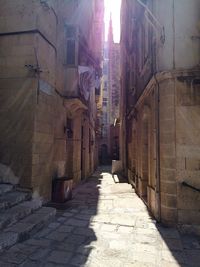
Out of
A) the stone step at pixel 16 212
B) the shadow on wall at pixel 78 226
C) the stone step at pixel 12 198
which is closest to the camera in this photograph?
the shadow on wall at pixel 78 226

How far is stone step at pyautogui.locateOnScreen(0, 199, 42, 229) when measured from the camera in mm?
4430

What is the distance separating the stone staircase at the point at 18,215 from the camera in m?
4.14

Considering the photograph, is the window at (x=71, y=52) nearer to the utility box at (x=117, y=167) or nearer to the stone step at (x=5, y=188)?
the stone step at (x=5, y=188)

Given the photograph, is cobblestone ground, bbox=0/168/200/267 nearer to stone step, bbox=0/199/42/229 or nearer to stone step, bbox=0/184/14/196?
stone step, bbox=0/199/42/229

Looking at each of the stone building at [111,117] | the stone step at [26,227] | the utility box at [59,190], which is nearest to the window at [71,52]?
the utility box at [59,190]

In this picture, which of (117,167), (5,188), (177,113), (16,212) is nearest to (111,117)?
(117,167)

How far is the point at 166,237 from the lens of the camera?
4.67 m

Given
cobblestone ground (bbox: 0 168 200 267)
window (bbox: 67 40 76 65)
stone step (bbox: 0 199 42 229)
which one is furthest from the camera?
window (bbox: 67 40 76 65)

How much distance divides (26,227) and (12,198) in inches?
48.7

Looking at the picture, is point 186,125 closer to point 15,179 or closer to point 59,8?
point 15,179

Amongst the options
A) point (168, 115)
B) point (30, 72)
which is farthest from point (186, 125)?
point (30, 72)

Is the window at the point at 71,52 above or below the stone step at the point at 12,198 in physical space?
above

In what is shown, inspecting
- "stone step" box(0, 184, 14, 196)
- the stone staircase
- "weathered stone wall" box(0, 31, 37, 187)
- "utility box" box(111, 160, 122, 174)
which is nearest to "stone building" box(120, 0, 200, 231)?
the stone staircase

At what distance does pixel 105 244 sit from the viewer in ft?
14.0
